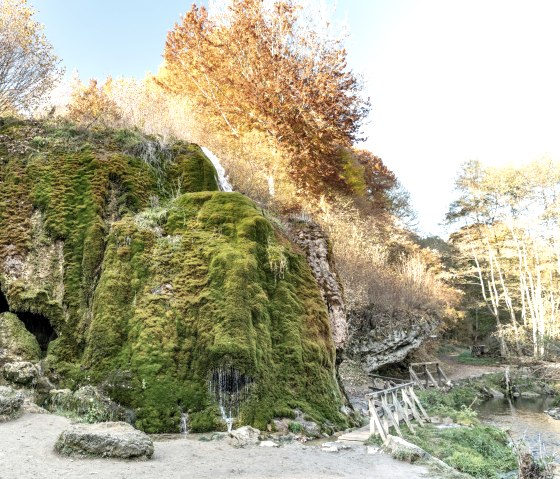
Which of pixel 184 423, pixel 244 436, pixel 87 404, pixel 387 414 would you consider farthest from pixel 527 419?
pixel 87 404

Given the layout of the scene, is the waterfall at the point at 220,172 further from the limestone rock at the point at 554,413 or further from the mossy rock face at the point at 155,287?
the limestone rock at the point at 554,413

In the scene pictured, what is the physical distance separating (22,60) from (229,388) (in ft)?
44.5

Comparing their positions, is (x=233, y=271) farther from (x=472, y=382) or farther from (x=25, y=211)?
(x=472, y=382)

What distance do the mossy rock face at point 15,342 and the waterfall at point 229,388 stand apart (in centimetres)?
368

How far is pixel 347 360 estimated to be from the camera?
74.1 ft

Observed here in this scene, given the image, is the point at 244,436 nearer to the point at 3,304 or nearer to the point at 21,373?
the point at 21,373

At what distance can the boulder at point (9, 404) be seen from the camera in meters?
7.38

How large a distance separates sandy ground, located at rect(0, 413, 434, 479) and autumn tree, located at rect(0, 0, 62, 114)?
12380 millimetres

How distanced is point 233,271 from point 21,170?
6593 mm

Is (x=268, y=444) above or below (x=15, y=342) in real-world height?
below

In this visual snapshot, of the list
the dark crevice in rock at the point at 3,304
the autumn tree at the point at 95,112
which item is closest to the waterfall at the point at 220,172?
the autumn tree at the point at 95,112

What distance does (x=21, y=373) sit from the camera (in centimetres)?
834

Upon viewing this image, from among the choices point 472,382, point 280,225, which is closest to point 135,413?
point 280,225

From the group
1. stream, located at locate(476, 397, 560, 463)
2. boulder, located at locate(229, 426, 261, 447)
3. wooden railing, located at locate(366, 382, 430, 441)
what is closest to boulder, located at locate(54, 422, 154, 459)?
boulder, located at locate(229, 426, 261, 447)
